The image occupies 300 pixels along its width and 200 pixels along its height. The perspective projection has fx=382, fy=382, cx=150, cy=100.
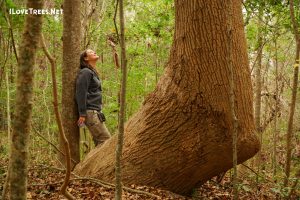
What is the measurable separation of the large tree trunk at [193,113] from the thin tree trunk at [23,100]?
116 inches

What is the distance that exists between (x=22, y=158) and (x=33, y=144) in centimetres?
833

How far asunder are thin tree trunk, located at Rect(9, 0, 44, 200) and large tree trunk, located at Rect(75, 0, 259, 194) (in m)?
2.94

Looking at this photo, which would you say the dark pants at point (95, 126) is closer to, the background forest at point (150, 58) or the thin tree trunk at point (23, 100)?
the background forest at point (150, 58)

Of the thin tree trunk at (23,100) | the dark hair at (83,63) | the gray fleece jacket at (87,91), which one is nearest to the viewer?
the thin tree trunk at (23,100)

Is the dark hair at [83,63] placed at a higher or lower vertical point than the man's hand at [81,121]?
higher

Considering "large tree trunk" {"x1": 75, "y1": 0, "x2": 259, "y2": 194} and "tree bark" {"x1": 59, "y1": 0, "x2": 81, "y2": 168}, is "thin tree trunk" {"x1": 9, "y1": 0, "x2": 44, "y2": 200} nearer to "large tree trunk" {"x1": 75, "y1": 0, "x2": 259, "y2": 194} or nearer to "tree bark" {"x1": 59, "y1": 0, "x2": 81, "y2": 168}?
"large tree trunk" {"x1": 75, "y1": 0, "x2": 259, "y2": 194}

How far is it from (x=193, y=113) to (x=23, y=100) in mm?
2993

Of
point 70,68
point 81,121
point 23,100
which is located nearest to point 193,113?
point 81,121

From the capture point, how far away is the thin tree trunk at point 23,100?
6.81ft

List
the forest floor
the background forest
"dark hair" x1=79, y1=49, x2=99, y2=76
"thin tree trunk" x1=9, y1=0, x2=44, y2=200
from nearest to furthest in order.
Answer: "thin tree trunk" x1=9, y1=0, x2=44, y2=200 → the forest floor → "dark hair" x1=79, y1=49, x2=99, y2=76 → the background forest

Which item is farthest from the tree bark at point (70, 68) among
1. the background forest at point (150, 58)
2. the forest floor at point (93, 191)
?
the background forest at point (150, 58)

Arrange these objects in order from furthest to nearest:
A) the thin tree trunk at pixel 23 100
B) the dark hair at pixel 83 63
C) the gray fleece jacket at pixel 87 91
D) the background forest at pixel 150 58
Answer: the background forest at pixel 150 58 < the dark hair at pixel 83 63 < the gray fleece jacket at pixel 87 91 < the thin tree trunk at pixel 23 100

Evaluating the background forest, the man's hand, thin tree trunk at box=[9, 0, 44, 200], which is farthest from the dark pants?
thin tree trunk at box=[9, 0, 44, 200]

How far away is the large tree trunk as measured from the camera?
4.72 meters
